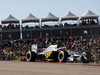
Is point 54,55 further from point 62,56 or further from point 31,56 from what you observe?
point 31,56

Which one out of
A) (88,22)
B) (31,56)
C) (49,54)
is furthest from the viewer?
(88,22)

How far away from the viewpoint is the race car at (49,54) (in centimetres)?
1970

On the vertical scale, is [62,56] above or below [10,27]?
below

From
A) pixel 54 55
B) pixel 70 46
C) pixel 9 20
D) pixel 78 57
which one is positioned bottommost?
pixel 78 57

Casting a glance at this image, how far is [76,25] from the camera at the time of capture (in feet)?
117

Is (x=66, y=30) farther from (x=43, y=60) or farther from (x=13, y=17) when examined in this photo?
(x=43, y=60)

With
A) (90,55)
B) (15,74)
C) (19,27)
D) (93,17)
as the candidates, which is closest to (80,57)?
(90,55)

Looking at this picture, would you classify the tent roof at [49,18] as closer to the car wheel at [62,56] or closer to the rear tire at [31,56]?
the rear tire at [31,56]

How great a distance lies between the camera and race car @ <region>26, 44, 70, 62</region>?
19700 mm

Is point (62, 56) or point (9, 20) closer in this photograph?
point (62, 56)

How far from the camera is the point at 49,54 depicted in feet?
69.9

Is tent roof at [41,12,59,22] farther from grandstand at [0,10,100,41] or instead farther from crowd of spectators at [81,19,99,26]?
crowd of spectators at [81,19,99,26]

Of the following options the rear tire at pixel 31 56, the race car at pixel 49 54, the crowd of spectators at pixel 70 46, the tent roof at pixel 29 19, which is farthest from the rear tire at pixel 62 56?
the tent roof at pixel 29 19

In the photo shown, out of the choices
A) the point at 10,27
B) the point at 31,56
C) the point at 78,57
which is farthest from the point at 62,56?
the point at 10,27
